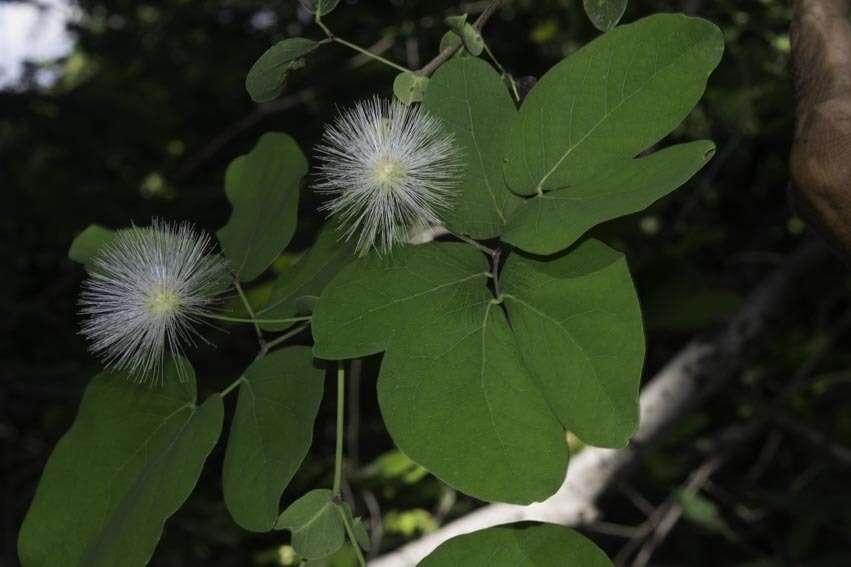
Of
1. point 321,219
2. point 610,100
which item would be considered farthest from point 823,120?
point 321,219

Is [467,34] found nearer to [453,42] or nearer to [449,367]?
[453,42]

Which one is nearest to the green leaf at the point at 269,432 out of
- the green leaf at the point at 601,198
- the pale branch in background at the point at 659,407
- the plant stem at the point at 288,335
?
the plant stem at the point at 288,335

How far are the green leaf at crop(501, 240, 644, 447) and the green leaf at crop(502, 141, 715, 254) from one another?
4 cm

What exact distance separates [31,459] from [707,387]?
1.83m

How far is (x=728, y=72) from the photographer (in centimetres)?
240

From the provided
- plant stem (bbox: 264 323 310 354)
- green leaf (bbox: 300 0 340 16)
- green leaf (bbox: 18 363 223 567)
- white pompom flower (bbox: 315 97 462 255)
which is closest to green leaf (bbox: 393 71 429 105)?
white pompom flower (bbox: 315 97 462 255)

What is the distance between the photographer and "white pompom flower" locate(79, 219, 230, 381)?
913mm

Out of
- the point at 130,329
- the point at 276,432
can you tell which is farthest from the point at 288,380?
the point at 130,329

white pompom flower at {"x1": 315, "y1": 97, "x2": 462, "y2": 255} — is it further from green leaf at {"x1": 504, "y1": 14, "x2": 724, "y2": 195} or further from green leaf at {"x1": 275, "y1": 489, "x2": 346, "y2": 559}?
green leaf at {"x1": 275, "y1": 489, "x2": 346, "y2": 559}

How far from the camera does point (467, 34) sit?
3.01ft

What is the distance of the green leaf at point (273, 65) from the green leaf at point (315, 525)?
39 cm

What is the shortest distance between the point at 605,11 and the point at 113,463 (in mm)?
662

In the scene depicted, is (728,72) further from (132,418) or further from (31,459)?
(31,459)

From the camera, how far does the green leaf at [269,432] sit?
2.79 feet
